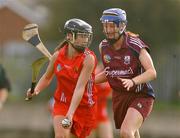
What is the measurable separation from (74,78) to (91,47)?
12.2m

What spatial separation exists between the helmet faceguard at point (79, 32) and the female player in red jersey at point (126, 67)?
248mm

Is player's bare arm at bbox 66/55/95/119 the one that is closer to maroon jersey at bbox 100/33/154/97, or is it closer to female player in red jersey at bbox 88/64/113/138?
maroon jersey at bbox 100/33/154/97

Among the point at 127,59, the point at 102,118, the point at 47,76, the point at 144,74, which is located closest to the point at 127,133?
the point at 144,74

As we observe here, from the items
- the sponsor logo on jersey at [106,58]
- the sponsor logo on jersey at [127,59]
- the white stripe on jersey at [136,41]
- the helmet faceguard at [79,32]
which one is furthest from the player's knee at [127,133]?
the helmet faceguard at [79,32]

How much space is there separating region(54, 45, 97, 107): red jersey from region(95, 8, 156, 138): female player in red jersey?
1.03 feet

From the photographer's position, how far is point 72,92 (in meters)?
12.3

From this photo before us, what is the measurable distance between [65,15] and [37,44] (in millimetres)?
17283

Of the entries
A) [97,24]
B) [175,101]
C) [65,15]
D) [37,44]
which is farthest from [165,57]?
[37,44]

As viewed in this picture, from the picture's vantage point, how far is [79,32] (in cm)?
1216

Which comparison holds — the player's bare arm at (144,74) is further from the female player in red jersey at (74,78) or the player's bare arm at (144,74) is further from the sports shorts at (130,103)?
the female player in red jersey at (74,78)

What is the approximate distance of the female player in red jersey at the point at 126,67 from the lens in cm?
1198

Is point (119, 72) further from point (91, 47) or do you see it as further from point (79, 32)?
point (91, 47)

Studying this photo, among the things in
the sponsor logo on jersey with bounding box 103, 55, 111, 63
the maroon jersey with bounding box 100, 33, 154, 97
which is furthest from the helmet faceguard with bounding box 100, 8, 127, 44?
the sponsor logo on jersey with bounding box 103, 55, 111, 63

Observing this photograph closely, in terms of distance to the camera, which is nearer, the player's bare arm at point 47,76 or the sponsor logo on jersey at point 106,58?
the sponsor logo on jersey at point 106,58
